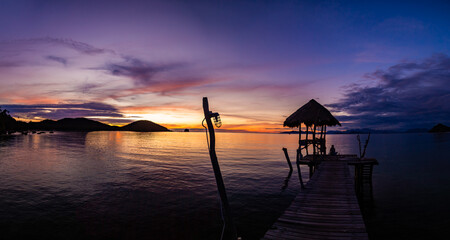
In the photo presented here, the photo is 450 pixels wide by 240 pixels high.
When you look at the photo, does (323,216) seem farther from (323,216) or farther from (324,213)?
(324,213)

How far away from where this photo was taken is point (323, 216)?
7.72 m

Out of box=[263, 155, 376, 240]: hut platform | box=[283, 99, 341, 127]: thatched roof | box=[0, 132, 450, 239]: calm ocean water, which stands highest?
box=[283, 99, 341, 127]: thatched roof

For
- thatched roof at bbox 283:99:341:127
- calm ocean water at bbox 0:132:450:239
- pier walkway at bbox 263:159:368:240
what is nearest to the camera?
pier walkway at bbox 263:159:368:240

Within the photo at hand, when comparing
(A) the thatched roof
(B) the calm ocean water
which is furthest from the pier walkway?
(A) the thatched roof

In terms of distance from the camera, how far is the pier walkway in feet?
21.0

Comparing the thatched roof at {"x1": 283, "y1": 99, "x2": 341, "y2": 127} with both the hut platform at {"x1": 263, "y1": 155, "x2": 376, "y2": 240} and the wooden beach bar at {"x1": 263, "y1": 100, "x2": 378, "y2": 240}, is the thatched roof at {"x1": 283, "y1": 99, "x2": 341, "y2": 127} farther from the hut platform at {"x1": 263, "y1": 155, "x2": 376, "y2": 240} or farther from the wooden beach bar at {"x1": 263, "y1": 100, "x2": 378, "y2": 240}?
the hut platform at {"x1": 263, "y1": 155, "x2": 376, "y2": 240}

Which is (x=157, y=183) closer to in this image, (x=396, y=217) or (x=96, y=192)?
(x=96, y=192)

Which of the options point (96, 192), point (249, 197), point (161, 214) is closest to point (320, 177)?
point (249, 197)

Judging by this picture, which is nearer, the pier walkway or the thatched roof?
the pier walkway

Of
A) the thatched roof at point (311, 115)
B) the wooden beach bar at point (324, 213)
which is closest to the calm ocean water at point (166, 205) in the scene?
the wooden beach bar at point (324, 213)

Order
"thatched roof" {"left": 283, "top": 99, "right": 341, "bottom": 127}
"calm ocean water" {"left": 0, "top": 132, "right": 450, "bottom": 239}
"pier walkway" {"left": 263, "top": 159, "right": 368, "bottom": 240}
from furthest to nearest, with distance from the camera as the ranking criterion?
"thatched roof" {"left": 283, "top": 99, "right": 341, "bottom": 127}
"calm ocean water" {"left": 0, "top": 132, "right": 450, "bottom": 239}
"pier walkway" {"left": 263, "top": 159, "right": 368, "bottom": 240}

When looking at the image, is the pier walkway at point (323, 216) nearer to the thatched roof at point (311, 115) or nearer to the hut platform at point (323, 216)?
the hut platform at point (323, 216)

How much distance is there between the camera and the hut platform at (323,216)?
6.41 metres

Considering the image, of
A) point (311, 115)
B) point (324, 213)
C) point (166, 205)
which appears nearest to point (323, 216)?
point (324, 213)
